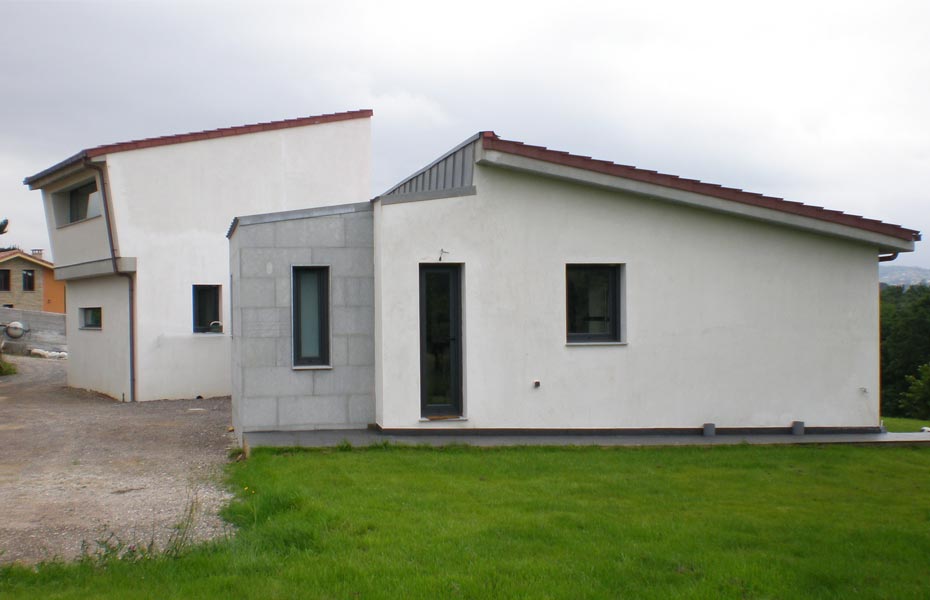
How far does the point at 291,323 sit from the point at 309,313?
0.40 metres

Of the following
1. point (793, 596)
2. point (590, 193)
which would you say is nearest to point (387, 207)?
point (590, 193)

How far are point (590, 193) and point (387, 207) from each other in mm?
2862

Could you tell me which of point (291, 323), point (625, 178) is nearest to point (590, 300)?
point (625, 178)

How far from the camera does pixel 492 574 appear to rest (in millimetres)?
5941

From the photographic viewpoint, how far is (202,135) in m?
20.2

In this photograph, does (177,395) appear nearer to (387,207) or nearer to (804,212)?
(387,207)

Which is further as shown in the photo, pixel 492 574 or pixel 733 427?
pixel 733 427

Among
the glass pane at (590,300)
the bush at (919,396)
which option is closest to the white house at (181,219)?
the glass pane at (590,300)

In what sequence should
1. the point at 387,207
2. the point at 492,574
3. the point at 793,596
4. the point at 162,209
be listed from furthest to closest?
1. the point at 162,209
2. the point at 387,207
3. the point at 492,574
4. the point at 793,596

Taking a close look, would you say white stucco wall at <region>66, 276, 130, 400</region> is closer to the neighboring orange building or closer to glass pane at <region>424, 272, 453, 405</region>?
glass pane at <region>424, 272, 453, 405</region>

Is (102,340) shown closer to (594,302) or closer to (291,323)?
(291,323)

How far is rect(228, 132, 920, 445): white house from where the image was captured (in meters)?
12.2

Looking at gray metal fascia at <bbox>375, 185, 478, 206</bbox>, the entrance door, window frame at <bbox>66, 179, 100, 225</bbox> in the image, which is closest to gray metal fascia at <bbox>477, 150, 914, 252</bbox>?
gray metal fascia at <bbox>375, 185, 478, 206</bbox>

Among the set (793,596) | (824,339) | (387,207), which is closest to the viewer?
(793,596)
